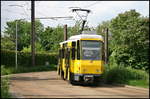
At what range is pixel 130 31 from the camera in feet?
112

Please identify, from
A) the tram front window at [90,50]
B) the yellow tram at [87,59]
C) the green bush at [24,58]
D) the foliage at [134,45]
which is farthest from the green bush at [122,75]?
the green bush at [24,58]

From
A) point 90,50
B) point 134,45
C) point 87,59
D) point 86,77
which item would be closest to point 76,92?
point 86,77

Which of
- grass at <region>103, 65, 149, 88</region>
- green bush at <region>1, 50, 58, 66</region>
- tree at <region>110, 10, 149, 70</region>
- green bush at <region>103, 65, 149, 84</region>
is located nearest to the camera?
grass at <region>103, 65, 149, 88</region>

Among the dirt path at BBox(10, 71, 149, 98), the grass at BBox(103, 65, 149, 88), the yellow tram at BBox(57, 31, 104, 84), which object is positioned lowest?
the dirt path at BBox(10, 71, 149, 98)

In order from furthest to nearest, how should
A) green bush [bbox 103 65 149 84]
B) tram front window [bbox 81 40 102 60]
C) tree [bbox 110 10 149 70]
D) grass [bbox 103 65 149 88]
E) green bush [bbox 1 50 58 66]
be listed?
1. green bush [bbox 1 50 58 66]
2. tree [bbox 110 10 149 70]
3. green bush [bbox 103 65 149 84]
4. grass [bbox 103 65 149 88]
5. tram front window [bbox 81 40 102 60]

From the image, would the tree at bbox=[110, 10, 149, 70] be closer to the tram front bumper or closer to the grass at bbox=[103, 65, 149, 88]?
the grass at bbox=[103, 65, 149, 88]

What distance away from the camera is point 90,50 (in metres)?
27.1

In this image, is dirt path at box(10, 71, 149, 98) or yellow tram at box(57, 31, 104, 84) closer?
dirt path at box(10, 71, 149, 98)

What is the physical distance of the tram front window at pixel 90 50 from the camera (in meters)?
27.1

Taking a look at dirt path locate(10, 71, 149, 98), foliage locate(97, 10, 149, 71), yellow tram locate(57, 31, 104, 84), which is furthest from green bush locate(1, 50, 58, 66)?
dirt path locate(10, 71, 149, 98)

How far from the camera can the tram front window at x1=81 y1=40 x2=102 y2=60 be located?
27.1 meters

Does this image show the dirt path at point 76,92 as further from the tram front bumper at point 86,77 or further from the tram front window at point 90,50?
the tram front window at point 90,50

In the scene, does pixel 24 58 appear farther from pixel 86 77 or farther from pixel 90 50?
pixel 86 77

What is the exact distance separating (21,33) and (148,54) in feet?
369
